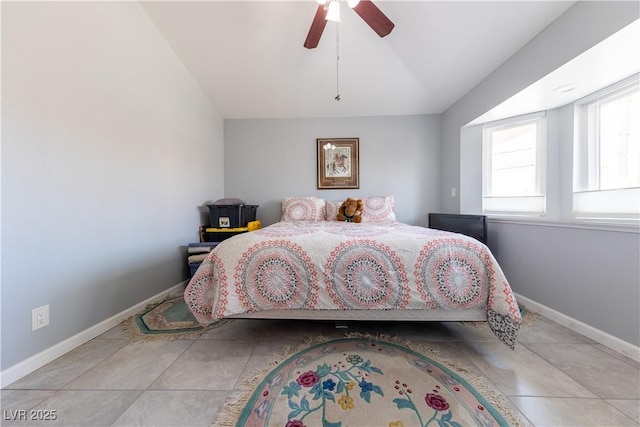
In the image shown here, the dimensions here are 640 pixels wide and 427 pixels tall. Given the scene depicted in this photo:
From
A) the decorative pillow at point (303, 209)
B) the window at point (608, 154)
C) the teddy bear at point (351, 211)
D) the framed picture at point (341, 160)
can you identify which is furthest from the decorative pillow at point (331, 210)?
the window at point (608, 154)

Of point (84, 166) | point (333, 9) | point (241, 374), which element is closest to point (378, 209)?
point (333, 9)

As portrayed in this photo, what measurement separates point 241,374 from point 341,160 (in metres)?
2.60

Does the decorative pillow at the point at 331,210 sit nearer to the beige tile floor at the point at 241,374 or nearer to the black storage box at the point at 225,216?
the black storage box at the point at 225,216

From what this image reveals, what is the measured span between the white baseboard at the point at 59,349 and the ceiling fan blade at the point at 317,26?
8.37 feet

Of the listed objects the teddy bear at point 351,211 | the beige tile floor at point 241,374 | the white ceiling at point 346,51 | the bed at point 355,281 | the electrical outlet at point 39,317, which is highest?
the white ceiling at point 346,51

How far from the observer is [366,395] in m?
0.95

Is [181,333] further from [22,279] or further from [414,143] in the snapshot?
[414,143]

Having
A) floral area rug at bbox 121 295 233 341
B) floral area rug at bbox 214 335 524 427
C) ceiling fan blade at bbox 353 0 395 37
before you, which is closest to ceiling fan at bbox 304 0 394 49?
ceiling fan blade at bbox 353 0 395 37

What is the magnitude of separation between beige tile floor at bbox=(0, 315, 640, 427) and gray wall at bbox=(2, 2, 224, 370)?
32 cm

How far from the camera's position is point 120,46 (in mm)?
1609

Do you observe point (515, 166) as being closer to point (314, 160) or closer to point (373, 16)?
point (373, 16)

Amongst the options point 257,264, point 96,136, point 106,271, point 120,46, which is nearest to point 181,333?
point 106,271

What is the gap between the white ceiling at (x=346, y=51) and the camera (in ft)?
5.55

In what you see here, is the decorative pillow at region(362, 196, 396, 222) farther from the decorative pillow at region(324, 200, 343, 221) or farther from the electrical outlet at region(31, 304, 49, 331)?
the electrical outlet at region(31, 304, 49, 331)
